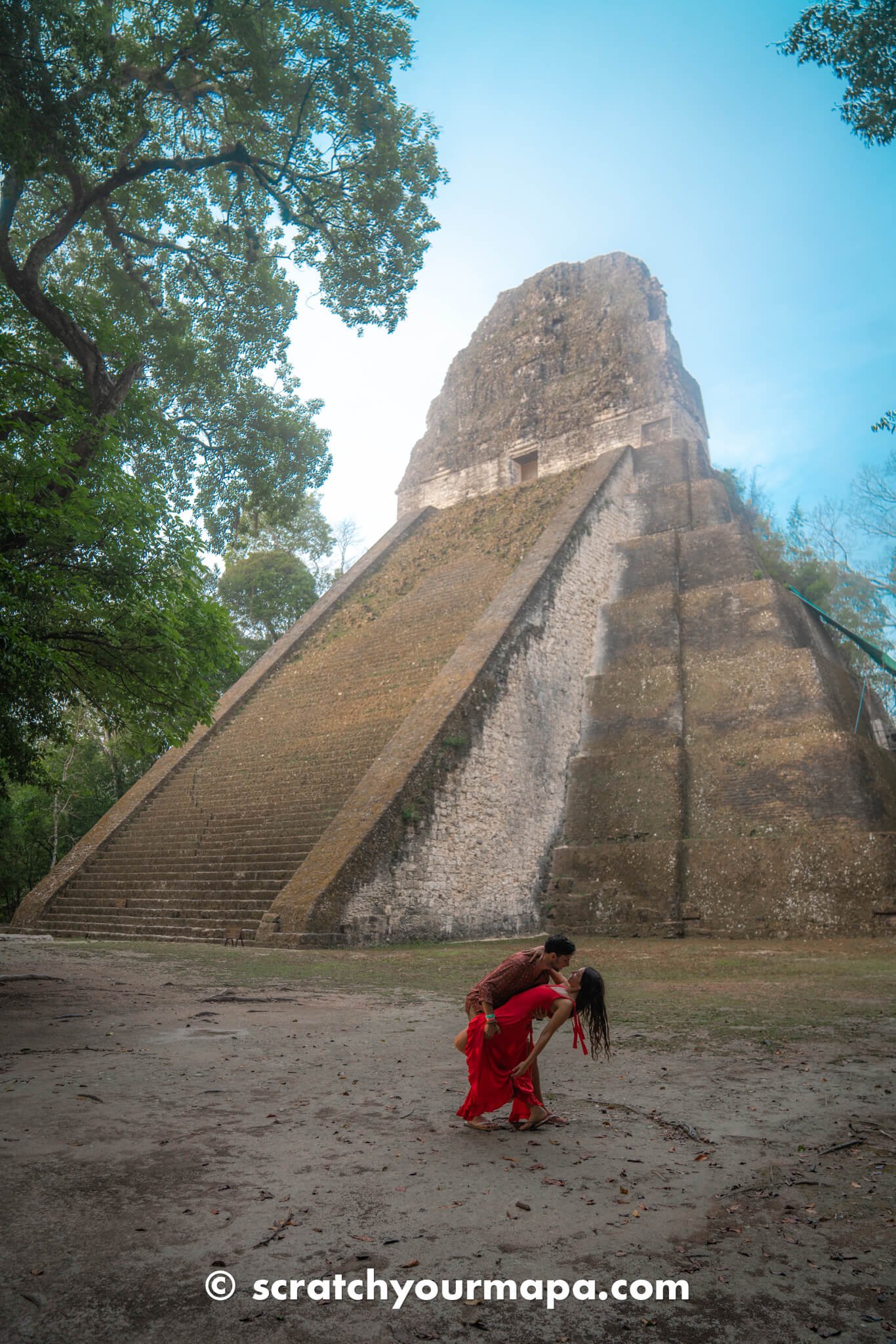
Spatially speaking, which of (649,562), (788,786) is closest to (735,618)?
(649,562)

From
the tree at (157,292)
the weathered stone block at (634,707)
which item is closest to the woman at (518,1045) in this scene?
the tree at (157,292)

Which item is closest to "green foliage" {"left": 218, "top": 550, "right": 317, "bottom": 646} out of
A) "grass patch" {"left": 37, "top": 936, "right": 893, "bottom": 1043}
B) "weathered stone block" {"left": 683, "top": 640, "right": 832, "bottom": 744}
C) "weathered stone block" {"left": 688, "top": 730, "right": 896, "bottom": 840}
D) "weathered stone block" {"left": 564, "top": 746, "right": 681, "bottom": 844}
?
"weathered stone block" {"left": 564, "top": 746, "right": 681, "bottom": 844}

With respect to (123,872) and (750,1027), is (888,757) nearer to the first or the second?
(750,1027)

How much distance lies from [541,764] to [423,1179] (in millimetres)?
10220

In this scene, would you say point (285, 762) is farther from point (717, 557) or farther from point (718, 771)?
point (717, 557)

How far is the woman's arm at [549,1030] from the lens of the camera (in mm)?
3088

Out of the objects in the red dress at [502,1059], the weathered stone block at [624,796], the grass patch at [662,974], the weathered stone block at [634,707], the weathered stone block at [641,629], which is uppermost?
the weathered stone block at [641,629]

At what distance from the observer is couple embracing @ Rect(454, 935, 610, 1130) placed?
3.11 meters

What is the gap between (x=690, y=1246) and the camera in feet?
6.65

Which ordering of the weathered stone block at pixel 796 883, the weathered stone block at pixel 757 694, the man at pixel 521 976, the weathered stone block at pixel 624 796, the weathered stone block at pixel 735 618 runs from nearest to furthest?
the man at pixel 521 976 < the weathered stone block at pixel 796 883 < the weathered stone block at pixel 624 796 < the weathered stone block at pixel 757 694 < the weathered stone block at pixel 735 618

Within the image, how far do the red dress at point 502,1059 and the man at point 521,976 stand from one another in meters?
0.05

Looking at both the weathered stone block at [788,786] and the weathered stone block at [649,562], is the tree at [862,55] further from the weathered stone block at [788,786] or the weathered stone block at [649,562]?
the weathered stone block at [649,562]

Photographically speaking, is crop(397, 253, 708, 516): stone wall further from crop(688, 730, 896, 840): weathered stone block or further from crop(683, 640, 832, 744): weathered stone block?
crop(688, 730, 896, 840): weathered stone block

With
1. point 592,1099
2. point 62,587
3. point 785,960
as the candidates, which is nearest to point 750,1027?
point 592,1099
